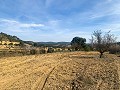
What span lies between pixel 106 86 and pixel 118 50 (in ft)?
156

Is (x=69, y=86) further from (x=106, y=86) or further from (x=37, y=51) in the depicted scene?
(x=37, y=51)

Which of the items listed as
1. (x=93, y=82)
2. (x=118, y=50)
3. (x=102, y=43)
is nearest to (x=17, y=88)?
(x=93, y=82)

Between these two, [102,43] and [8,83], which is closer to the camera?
[8,83]

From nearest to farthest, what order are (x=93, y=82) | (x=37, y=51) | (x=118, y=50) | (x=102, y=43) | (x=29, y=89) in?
1. (x=29, y=89)
2. (x=93, y=82)
3. (x=102, y=43)
4. (x=37, y=51)
5. (x=118, y=50)

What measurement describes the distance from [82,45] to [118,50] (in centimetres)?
1742

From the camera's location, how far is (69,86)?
13016 millimetres

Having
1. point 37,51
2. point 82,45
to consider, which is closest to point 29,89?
point 37,51

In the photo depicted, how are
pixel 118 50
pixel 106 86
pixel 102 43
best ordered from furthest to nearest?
pixel 118 50
pixel 102 43
pixel 106 86

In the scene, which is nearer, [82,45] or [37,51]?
[37,51]

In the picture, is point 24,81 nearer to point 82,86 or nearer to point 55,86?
point 55,86

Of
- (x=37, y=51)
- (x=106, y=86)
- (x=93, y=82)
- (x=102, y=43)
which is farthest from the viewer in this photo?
(x=37, y=51)

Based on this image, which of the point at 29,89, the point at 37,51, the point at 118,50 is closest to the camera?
the point at 29,89

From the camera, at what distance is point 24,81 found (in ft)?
47.1

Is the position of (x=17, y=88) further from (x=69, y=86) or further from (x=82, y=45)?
(x=82, y=45)
